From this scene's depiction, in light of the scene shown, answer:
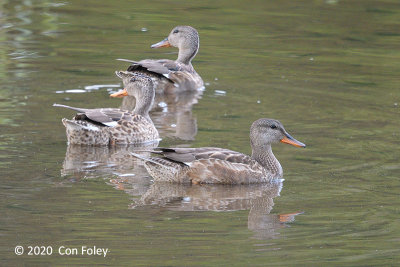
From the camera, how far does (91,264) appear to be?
26.9ft

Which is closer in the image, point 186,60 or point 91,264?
point 91,264

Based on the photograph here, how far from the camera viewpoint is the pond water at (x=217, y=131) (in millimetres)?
8852

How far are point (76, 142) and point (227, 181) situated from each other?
7.92 ft

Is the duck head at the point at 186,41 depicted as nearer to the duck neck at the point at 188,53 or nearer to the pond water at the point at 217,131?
the duck neck at the point at 188,53

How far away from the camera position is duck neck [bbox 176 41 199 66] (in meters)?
17.5

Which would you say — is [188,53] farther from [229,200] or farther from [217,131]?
[229,200]

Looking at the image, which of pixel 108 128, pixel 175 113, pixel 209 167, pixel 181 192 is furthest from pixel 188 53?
pixel 181 192

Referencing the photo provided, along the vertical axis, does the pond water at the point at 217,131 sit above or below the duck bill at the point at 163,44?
below

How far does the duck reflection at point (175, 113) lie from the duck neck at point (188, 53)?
4.17 feet

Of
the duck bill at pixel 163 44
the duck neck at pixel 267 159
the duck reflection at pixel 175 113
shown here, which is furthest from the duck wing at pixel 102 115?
the duck bill at pixel 163 44

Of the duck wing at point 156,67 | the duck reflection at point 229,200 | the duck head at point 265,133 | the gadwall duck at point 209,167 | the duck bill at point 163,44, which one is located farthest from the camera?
the duck bill at point 163,44

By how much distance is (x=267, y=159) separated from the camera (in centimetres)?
1148

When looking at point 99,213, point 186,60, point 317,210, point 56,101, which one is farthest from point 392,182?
point 186,60

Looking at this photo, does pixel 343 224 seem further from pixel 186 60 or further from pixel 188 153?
pixel 186 60
